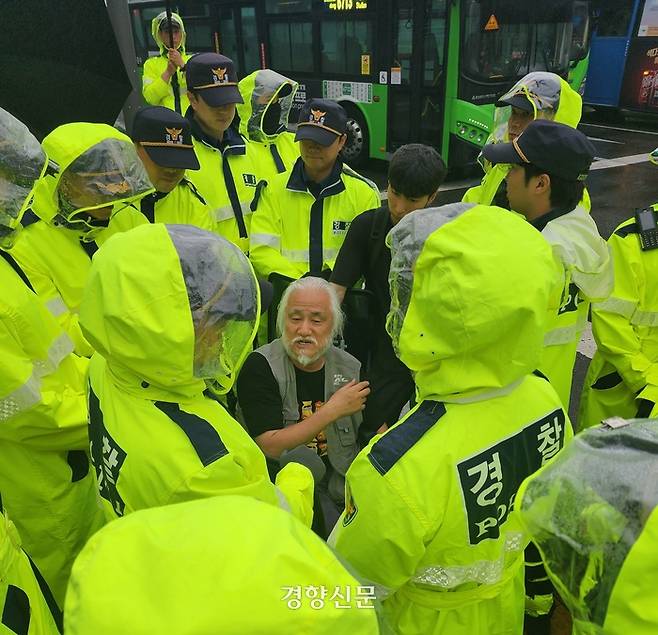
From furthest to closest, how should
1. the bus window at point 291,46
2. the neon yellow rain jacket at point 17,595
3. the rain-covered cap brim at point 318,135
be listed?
the bus window at point 291,46
the rain-covered cap brim at point 318,135
the neon yellow rain jacket at point 17,595

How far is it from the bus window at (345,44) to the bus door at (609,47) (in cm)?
732

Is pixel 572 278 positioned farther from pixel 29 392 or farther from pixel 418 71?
pixel 418 71

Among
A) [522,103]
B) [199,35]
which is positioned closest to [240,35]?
[199,35]

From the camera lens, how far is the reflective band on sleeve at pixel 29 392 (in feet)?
6.26

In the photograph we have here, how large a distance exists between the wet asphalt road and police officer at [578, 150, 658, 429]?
2607 mm

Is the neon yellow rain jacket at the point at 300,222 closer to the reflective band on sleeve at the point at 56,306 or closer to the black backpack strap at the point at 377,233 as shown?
the black backpack strap at the point at 377,233

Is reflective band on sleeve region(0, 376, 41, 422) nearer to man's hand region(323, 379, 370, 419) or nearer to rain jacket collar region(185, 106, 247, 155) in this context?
man's hand region(323, 379, 370, 419)

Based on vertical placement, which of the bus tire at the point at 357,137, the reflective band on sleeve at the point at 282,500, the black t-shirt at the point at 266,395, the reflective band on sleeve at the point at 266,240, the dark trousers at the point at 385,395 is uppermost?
the reflective band on sleeve at the point at 282,500

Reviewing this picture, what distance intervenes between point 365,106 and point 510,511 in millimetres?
9626

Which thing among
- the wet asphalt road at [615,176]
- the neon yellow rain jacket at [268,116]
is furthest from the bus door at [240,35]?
the neon yellow rain jacket at [268,116]

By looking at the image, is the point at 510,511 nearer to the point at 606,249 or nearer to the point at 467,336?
the point at 467,336

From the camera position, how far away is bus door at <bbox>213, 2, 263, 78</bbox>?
10.9 m

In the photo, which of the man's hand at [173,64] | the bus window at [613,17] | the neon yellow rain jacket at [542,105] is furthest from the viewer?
the bus window at [613,17]

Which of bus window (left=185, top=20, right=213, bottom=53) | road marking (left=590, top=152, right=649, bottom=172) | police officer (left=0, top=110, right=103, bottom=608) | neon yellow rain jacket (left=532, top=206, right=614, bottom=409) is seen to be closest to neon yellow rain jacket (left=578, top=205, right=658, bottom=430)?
neon yellow rain jacket (left=532, top=206, right=614, bottom=409)
